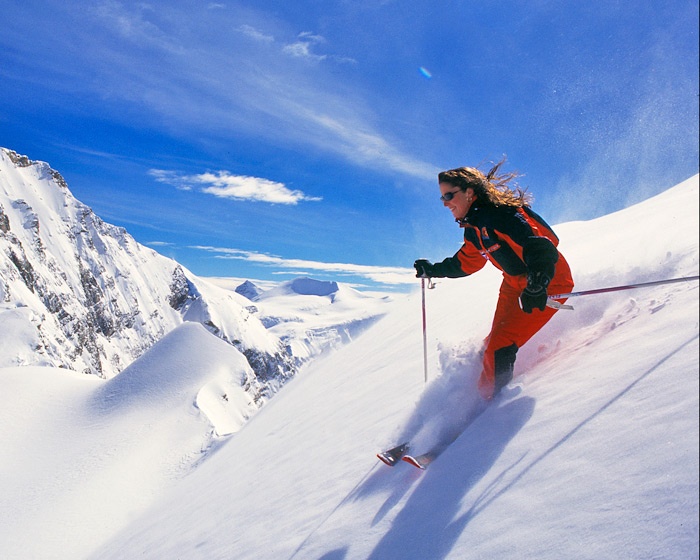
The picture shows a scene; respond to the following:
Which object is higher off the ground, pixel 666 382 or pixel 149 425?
pixel 149 425

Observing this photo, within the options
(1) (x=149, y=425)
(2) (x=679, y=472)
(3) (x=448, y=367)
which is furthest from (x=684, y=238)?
(1) (x=149, y=425)

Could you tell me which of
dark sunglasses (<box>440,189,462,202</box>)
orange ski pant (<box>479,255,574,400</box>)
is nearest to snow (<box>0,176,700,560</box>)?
orange ski pant (<box>479,255,574,400</box>)

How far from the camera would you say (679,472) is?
1.46 meters

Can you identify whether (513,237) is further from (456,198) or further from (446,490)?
(446,490)

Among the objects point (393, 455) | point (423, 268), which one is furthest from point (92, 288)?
point (393, 455)

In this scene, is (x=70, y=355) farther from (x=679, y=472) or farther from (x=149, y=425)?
(x=679, y=472)

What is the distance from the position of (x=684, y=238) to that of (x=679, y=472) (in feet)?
8.44

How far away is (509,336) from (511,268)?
0.51 metres

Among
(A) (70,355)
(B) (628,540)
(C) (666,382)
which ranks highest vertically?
(A) (70,355)

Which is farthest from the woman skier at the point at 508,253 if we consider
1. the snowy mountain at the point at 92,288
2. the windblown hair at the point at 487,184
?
the snowy mountain at the point at 92,288

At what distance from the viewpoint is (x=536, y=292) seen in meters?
Answer: 2.80

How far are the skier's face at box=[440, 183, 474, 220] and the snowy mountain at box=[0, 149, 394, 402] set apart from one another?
117508mm

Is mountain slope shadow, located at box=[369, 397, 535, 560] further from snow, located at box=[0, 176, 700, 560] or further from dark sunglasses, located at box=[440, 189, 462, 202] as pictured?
dark sunglasses, located at box=[440, 189, 462, 202]

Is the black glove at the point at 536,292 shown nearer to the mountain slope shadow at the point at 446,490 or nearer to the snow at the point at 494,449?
the snow at the point at 494,449
